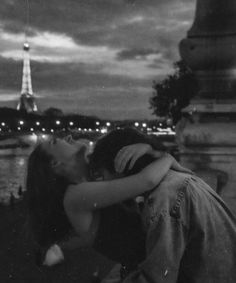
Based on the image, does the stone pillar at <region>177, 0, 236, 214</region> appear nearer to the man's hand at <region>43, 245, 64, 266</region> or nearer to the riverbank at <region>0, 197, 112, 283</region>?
the man's hand at <region>43, 245, 64, 266</region>

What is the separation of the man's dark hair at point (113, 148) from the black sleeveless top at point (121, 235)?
6.7 inches

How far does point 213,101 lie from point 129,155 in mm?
1733

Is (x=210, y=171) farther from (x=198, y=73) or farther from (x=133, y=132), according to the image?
(x=133, y=132)

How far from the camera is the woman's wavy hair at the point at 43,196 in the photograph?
2521mm

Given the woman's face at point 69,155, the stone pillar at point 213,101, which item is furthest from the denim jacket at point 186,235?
the stone pillar at point 213,101

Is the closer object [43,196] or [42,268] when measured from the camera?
[43,196]

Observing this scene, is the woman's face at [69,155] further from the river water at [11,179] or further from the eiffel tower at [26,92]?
the eiffel tower at [26,92]

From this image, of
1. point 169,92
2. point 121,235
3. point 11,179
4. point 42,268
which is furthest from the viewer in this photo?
point 11,179

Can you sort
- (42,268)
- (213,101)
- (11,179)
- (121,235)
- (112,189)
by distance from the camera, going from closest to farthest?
(112,189) → (121,235) → (213,101) → (42,268) → (11,179)

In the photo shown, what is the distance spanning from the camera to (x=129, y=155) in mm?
2377

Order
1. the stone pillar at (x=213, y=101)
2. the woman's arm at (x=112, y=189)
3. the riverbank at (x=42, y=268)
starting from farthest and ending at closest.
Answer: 1. the riverbank at (x=42, y=268)
2. the stone pillar at (x=213, y=101)
3. the woman's arm at (x=112, y=189)

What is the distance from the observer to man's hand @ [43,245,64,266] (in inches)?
100

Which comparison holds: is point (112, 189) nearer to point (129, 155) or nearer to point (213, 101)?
point (129, 155)

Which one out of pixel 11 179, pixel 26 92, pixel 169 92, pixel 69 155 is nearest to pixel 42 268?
pixel 69 155
